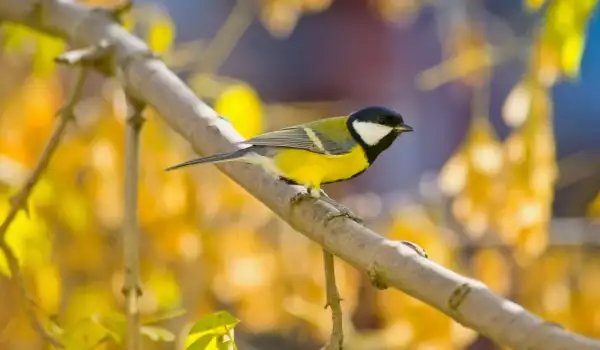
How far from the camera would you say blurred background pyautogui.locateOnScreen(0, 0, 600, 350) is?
797 mm

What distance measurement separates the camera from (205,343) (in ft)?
1.21

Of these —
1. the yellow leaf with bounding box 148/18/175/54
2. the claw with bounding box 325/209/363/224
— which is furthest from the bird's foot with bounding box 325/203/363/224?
the yellow leaf with bounding box 148/18/175/54

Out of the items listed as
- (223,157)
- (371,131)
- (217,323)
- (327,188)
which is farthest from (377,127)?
(327,188)

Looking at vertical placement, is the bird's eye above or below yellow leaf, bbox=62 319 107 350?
above

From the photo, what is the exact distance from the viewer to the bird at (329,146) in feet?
1.77

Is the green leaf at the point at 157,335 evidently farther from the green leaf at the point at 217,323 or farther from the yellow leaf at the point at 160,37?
the yellow leaf at the point at 160,37

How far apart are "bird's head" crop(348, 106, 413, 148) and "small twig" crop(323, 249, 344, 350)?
0.16m

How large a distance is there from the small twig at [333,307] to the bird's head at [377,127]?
0.16 m

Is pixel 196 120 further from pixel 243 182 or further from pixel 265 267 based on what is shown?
pixel 265 267

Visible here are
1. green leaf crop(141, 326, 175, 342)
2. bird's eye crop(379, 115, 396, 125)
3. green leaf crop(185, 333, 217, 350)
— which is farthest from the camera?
bird's eye crop(379, 115, 396, 125)

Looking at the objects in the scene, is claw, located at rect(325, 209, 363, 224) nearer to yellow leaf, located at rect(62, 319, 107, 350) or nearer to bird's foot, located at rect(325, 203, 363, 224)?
bird's foot, located at rect(325, 203, 363, 224)

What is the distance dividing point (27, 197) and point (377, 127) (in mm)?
243

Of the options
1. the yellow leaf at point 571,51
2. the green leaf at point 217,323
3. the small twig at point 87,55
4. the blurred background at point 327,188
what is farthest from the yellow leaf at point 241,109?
the green leaf at point 217,323

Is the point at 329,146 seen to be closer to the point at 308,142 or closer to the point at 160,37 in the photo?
the point at 308,142
